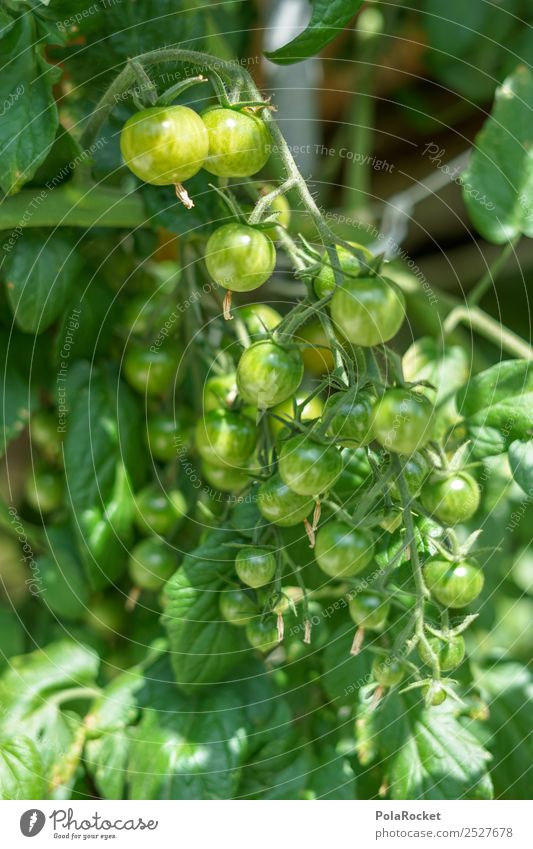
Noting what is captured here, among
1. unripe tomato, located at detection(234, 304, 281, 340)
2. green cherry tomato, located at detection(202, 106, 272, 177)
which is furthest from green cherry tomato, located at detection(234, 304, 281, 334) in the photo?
green cherry tomato, located at detection(202, 106, 272, 177)

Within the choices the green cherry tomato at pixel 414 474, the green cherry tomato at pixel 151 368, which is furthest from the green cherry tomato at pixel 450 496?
the green cherry tomato at pixel 151 368

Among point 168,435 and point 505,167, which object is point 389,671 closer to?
point 168,435

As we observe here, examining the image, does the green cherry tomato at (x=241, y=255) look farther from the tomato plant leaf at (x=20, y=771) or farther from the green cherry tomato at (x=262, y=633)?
the tomato plant leaf at (x=20, y=771)

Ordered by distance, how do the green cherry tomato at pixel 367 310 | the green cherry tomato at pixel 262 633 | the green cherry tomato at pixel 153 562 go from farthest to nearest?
the green cherry tomato at pixel 153 562 → the green cherry tomato at pixel 262 633 → the green cherry tomato at pixel 367 310

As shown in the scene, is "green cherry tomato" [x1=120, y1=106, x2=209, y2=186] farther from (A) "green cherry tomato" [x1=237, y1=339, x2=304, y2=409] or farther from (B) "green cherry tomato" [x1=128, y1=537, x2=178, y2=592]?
(B) "green cherry tomato" [x1=128, y1=537, x2=178, y2=592]

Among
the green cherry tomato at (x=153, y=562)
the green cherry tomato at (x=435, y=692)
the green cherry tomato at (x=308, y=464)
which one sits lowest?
the green cherry tomato at (x=435, y=692)

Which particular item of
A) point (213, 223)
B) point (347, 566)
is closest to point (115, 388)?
point (213, 223)

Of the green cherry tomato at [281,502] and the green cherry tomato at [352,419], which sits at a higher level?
the green cherry tomato at [352,419]

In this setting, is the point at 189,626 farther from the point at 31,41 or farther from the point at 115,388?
the point at 31,41
